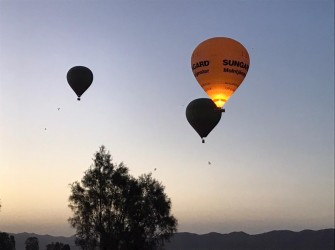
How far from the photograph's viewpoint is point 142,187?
5625 cm

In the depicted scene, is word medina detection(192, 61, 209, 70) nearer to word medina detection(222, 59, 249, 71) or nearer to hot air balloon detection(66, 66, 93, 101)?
word medina detection(222, 59, 249, 71)

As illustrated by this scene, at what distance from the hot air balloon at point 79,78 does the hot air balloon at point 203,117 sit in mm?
14787

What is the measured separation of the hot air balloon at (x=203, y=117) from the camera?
155ft

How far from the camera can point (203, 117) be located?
4762 centimetres

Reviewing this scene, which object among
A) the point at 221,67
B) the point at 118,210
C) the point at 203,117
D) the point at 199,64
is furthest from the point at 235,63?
the point at 118,210

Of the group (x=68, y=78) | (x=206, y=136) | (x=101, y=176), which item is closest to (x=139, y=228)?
(x=101, y=176)

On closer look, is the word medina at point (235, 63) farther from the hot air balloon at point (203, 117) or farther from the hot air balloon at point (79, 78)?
the hot air balloon at point (79, 78)

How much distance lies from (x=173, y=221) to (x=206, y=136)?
13.4m

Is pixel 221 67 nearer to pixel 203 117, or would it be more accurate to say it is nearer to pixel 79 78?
pixel 203 117

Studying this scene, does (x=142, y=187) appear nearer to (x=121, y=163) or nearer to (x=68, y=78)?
(x=121, y=163)

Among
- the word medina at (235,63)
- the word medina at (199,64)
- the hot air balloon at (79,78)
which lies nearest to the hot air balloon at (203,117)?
the word medina at (199,64)

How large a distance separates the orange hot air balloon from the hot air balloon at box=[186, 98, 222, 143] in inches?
224

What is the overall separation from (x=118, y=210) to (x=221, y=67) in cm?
1991

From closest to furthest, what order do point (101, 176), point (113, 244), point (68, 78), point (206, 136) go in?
point (206, 136) → point (113, 244) → point (101, 176) → point (68, 78)
